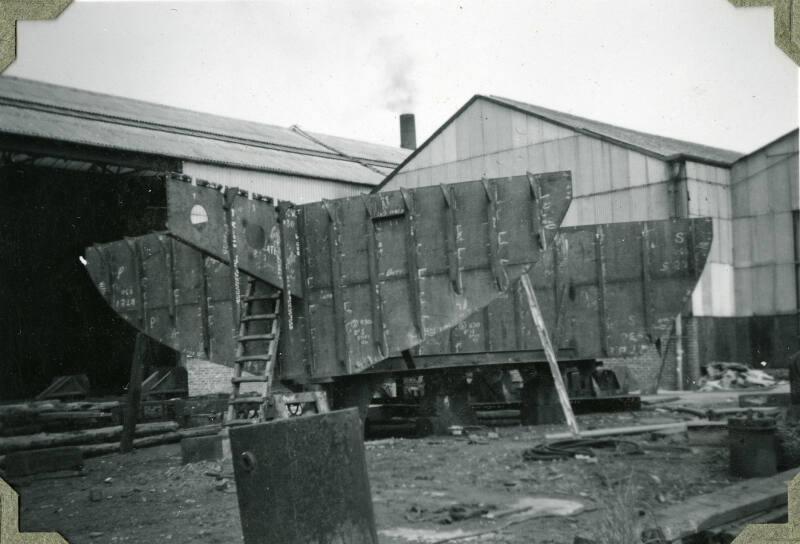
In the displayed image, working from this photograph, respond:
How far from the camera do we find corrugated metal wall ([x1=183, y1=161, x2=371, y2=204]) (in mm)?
19375

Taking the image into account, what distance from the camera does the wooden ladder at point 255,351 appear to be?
6121 millimetres

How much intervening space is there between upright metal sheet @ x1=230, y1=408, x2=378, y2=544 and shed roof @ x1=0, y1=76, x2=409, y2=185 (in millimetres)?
8044

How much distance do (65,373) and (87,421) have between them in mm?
11583

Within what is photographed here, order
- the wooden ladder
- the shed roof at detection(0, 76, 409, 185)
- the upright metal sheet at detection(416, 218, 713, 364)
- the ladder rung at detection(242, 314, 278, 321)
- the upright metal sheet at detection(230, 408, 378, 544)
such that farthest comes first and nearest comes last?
the shed roof at detection(0, 76, 409, 185) < the upright metal sheet at detection(416, 218, 713, 364) < the ladder rung at detection(242, 314, 278, 321) < the wooden ladder < the upright metal sheet at detection(230, 408, 378, 544)

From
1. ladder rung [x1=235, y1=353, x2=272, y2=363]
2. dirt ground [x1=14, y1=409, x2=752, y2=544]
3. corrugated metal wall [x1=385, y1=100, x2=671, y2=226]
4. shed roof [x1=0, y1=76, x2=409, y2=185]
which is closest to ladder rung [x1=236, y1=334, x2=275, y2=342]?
ladder rung [x1=235, y1=353, x2=272, y2=363]

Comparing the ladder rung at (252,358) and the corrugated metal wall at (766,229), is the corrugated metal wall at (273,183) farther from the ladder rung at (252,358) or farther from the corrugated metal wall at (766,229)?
the ladder rung at (252,358)

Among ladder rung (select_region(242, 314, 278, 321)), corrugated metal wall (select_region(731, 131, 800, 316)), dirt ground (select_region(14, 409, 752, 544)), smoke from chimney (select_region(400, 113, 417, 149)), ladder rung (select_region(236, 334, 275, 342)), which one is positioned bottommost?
dirt ground (select_region(14, 409, 752, 544))

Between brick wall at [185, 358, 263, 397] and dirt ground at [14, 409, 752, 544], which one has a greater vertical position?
brick wall at [185, 358, 263, 397]

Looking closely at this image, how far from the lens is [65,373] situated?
23141 mm

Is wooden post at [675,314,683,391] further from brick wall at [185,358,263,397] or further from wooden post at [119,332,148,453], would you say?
wooden post at [119,332,148,453]

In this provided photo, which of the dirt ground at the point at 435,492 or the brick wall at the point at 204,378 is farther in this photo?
the brick wall at the point at 204,378

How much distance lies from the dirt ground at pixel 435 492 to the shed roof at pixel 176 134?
5.80 m

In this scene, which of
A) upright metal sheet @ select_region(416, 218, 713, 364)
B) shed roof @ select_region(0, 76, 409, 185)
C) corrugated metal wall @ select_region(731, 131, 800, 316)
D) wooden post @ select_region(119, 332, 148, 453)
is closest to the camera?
wooden post @ select_region(119, 332, 148, 453)

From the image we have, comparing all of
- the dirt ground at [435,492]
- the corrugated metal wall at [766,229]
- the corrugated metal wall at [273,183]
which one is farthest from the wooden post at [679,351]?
the corrugated metal wall at [273,183]
